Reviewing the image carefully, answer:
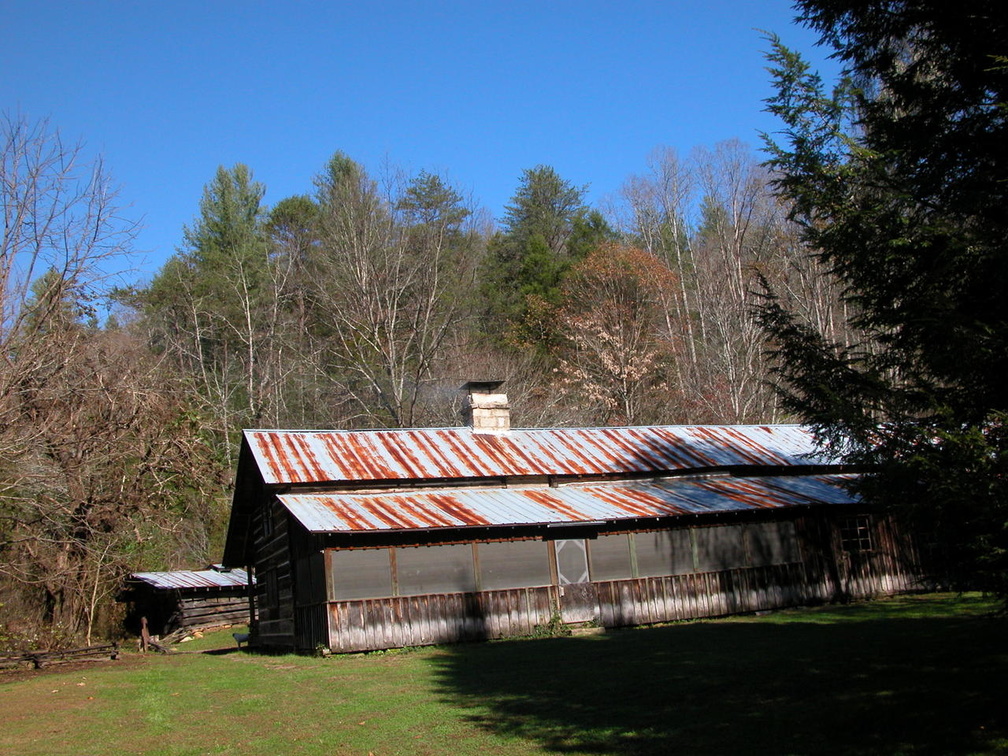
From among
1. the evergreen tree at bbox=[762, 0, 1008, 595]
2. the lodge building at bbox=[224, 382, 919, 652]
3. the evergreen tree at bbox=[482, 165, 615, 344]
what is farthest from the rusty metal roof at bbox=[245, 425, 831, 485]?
the evergreen tree at bbox=[482, 165, 615, 344]

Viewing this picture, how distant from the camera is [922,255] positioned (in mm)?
9102

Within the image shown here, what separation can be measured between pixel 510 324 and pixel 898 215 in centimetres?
3672

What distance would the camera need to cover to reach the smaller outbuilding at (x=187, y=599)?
30536 mm

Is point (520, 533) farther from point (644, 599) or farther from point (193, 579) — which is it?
point (193, 579)

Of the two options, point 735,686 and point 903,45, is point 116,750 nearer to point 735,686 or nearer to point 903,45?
point 735,686

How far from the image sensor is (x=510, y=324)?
45688 mm

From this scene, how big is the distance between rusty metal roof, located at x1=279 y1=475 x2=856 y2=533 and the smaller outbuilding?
12.7 m

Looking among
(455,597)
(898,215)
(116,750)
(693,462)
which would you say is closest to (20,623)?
(455,597)

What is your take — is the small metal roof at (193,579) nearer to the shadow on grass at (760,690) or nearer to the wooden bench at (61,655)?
the wooden bench at (61,655)

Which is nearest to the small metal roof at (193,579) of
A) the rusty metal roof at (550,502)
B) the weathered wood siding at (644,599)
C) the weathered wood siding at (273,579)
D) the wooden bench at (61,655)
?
the weathered wood siding at (273,579)

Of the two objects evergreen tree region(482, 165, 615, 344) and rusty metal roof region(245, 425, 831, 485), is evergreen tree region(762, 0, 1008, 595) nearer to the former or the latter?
rusty metal roof region(245, 425, 831, 485)

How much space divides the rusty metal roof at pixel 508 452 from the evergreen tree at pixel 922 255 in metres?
12.4

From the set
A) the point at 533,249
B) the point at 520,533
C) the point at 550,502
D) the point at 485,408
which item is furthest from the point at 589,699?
the point at 533,249

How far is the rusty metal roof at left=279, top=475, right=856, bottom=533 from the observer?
18766mm
